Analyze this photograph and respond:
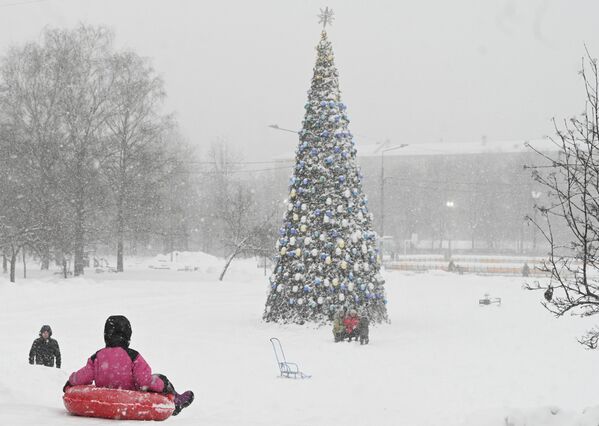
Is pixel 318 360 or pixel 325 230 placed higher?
pixel 325 230

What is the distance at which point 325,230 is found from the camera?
20.2 meters

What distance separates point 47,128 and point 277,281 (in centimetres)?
1970

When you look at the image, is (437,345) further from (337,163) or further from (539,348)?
(337,163)

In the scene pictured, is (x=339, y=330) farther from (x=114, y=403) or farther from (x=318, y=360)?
(x=114, y=403)

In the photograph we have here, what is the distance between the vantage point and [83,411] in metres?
6.43

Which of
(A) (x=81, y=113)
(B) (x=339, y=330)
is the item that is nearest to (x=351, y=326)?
(B) (x=339, y=330)

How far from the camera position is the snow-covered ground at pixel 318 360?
32.3 ft

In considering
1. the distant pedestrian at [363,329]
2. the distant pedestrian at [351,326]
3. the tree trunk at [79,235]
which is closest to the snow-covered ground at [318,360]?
the distant pedestrian at [363,329]

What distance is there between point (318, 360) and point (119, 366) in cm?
985

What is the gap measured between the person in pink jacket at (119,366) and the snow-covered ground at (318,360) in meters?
0.40

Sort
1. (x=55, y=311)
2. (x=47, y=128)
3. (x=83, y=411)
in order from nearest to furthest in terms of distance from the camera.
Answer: (x=83, y=411), (x=55, y=311), (x=47, y=128)

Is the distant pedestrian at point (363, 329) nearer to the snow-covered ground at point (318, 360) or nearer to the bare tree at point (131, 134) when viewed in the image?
the snow-covered ground at point (318, 360)

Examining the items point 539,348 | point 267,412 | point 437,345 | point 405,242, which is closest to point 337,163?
point 437,345

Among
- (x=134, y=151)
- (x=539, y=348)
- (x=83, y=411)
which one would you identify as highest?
(x=134, y=151)
